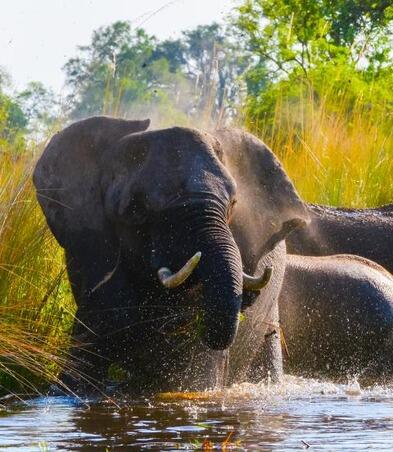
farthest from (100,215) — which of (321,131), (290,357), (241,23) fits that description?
(241,23)

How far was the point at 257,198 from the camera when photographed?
8.66 metres

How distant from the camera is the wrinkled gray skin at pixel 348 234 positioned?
11.0 m

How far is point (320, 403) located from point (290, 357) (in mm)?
2153

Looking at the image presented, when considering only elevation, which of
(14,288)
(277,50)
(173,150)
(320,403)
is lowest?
(320,403)

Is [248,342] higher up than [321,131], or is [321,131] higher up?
[321,131]

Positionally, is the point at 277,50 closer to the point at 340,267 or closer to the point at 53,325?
the point at 340,267

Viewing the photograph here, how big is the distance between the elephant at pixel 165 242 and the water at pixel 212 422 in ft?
1.24

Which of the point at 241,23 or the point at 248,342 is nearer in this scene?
the point at 248,342

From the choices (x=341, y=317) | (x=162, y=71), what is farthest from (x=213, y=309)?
(x=162, y=71)

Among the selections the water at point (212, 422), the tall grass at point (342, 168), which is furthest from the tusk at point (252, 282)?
the tall grass at point (342, 168)

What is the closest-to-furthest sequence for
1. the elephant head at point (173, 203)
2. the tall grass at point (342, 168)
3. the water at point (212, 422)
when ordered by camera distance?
1. the water at point (212, 422)
2. the elephant head at point (173, 203)
3. the tall grass at point (342, 168)

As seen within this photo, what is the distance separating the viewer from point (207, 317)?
7.47m

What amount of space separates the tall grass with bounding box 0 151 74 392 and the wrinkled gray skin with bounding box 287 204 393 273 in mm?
2294

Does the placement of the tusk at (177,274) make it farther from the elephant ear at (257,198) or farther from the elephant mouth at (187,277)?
the elephant ear at (257,198)
